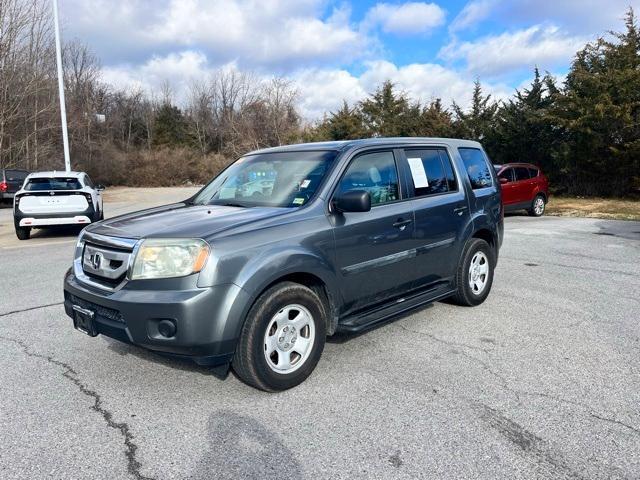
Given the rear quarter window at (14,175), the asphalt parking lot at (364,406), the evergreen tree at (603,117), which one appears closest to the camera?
the asphalt parking lot at (364,406)

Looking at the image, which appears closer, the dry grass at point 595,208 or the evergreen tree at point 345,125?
the dry grass at point 595,208

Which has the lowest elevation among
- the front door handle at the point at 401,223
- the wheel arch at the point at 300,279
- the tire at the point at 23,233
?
the tire at the point at 23,233

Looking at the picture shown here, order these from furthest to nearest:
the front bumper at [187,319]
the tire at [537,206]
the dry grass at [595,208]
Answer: the tire at [537,206] → the dry grass at [595,208] → the front bumper at [187,319]

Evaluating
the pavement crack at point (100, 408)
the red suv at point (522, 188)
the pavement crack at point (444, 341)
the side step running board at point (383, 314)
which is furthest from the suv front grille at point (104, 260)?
the red suv at point (522, 188)

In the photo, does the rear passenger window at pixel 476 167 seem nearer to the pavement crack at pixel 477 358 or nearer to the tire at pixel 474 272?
the tire at pixel 474 272

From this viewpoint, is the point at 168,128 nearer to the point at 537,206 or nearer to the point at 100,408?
the point at 537,206

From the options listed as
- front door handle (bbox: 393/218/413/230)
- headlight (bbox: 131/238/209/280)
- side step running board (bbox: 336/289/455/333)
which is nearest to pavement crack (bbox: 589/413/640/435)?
side step running board (bbox: 336/289/455/333)

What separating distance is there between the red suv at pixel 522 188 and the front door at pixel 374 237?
37.3 feet

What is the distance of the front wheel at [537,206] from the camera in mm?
16359

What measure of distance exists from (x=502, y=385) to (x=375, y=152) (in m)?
2.21

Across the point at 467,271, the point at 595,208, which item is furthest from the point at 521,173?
the point at 467,271

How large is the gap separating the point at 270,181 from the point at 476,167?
2706mm

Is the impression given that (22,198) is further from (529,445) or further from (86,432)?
(529,445)

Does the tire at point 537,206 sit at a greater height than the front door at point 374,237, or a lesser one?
lesser
